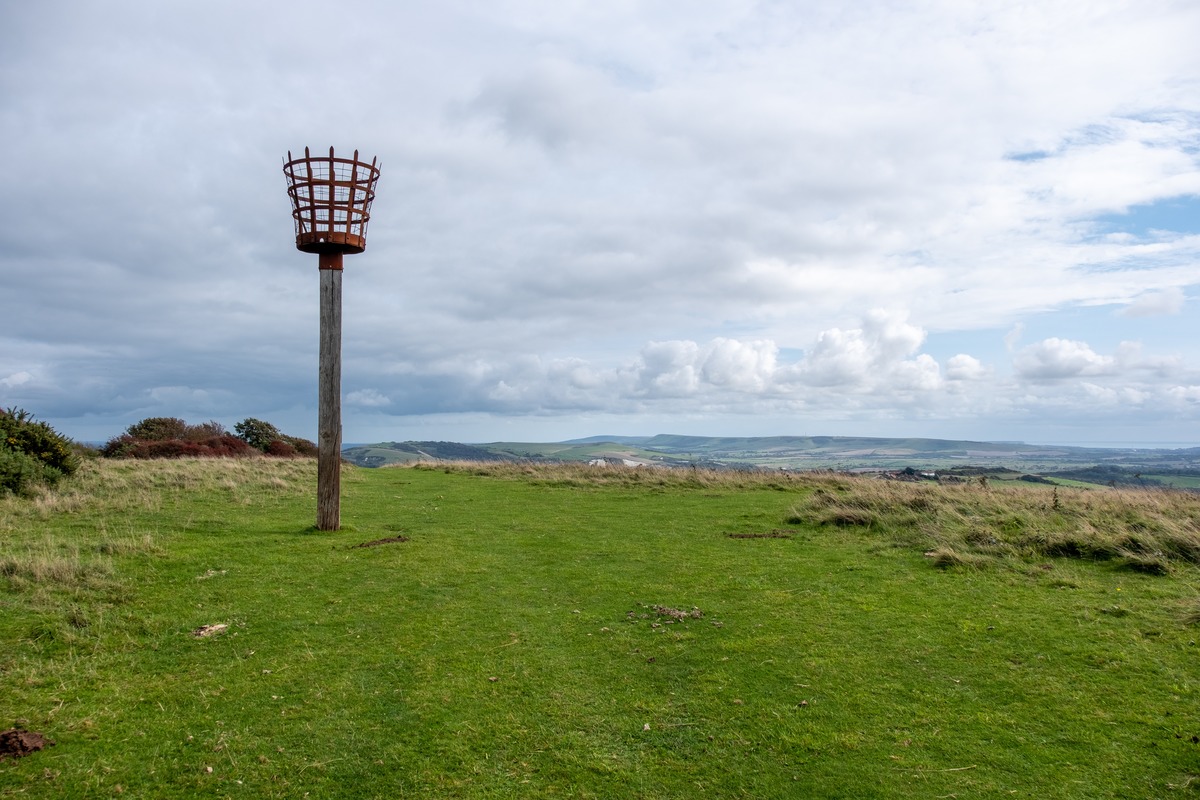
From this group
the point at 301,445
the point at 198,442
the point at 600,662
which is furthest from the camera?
the point at 301,445

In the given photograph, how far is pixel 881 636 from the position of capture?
8.09 meters

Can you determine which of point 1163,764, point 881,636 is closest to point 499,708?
point 881,636

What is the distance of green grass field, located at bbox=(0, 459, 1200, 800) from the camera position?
5125mm

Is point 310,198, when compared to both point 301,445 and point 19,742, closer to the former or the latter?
point 19,742

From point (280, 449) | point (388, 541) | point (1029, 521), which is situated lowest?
point (388, 541)

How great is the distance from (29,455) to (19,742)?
58.4ft

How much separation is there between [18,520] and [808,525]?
56.2 feet

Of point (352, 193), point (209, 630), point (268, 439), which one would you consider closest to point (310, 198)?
point (352, 193)

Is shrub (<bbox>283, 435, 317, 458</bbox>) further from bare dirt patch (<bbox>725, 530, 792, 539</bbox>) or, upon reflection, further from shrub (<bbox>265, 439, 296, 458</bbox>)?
bare dirt patch (<bbox>725, 530, 792, 539</bbox>)

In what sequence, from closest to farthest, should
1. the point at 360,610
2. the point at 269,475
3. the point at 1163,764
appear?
the point at 1163,764, the point at 360,610, the point at 269,475

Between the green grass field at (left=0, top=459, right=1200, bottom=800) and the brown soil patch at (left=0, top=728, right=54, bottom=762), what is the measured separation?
0.13 metres

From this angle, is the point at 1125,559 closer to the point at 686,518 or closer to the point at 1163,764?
the point at 1163,764

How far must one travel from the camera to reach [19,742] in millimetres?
5254

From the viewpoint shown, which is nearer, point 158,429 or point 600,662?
point 600,662
